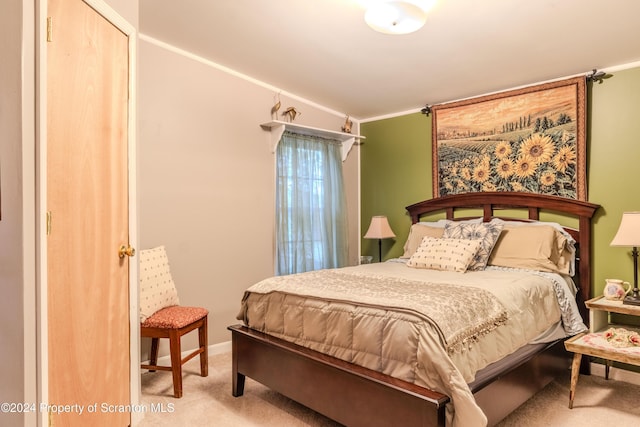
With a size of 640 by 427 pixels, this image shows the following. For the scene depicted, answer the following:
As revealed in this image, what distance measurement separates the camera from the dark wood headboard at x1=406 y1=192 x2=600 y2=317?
314 centimetres

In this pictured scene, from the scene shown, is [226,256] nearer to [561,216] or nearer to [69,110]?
[69,110]

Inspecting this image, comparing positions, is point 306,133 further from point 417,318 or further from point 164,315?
point 417,318

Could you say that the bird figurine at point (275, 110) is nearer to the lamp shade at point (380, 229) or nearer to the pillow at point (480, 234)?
the lamp shade at point (380, 229)

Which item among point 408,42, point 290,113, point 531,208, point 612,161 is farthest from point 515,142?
point 290,113

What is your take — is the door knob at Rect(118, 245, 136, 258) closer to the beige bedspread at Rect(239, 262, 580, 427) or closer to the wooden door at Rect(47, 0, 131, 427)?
the wooden door at Rect(47, 0, 131, 427)

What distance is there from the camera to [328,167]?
14.5 ft

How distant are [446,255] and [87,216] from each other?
2428 mm

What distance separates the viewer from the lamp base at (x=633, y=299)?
268 centimetres

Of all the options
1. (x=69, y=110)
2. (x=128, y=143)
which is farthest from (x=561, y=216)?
(x=69, y=110)

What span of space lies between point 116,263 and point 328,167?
9.04ft

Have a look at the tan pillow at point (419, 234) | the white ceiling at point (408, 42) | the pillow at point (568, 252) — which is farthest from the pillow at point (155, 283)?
the pillow at point (568, 252)

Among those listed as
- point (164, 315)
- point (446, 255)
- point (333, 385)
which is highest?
point (446, 255)

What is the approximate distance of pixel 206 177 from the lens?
3457 millimetres

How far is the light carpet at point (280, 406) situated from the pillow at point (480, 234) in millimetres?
960
